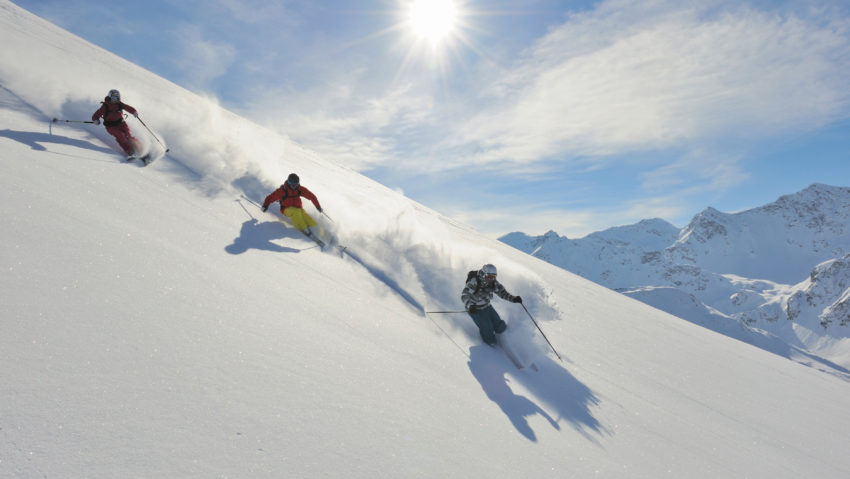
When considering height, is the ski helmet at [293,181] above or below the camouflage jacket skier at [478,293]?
above

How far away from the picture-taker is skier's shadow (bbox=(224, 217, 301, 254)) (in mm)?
5727

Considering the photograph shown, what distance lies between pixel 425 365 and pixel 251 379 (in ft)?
6.88

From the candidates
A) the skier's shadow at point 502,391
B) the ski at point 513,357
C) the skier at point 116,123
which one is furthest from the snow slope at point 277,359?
the skier at point 116,123

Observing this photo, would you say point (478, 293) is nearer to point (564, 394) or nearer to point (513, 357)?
point (513, 357)

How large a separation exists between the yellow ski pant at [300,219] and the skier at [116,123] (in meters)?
3.41

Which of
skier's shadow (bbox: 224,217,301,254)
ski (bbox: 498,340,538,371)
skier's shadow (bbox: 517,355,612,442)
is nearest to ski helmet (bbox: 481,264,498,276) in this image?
ski (bbox: 498,340,538,371)

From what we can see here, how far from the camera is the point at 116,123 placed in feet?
27.2

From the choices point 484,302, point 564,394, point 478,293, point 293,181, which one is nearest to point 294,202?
point 293,181

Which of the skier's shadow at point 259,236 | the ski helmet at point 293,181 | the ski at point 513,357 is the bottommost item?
the ski at point 513,357

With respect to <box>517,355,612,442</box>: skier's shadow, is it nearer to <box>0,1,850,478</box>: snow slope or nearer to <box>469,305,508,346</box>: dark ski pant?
<box>0,1,850,478</box>: snow slope

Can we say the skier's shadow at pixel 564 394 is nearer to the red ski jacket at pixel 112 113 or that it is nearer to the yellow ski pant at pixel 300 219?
the yellow ski pant at pixel 300 219

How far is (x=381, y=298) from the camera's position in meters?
6.07

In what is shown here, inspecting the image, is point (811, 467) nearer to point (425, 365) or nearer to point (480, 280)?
point (480, 280)

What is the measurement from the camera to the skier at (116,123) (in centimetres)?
786
